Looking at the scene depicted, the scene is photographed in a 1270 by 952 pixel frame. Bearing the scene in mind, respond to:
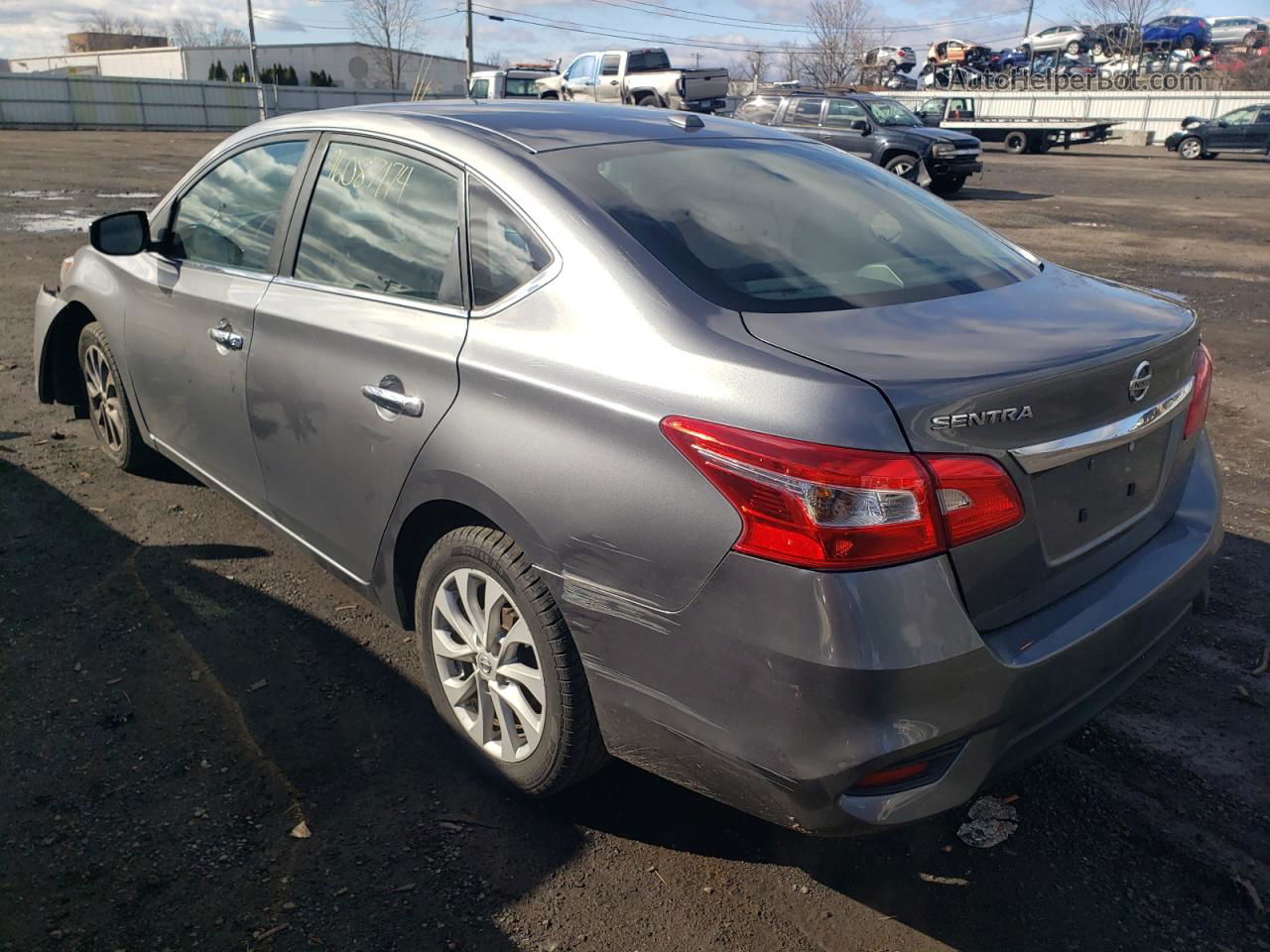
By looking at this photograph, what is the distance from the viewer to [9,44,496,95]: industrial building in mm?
73938

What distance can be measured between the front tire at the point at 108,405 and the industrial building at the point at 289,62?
246ft

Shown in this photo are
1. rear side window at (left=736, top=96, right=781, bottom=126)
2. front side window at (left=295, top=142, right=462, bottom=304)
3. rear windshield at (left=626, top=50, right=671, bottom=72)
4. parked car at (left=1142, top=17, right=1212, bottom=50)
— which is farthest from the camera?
parked car at (left=1142, top=17, right=1212, bottom=50)

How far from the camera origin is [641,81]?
99.5ft

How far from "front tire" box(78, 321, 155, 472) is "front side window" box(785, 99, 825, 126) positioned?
724 inches

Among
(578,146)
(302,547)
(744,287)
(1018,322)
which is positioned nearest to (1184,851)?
(1018,322)

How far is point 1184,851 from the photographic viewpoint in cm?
266

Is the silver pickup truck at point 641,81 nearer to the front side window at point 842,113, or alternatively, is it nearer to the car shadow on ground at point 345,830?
the front side window at point 842,113

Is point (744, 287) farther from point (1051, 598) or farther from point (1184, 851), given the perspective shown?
point (1184, 851)

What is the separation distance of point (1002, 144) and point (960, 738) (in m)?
42.9

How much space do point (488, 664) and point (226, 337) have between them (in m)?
1.64

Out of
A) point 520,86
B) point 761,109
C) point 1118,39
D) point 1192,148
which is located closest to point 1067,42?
point 1118,39

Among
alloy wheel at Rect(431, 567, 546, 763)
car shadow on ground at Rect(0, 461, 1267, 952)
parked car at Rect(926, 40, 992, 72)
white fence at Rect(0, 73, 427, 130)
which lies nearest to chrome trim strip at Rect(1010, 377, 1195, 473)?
car shadow on ground at Rect(0, 461, 1267, 952)

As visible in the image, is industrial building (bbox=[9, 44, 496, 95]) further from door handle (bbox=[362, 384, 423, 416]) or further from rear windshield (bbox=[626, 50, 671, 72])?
door handle (bbox=[362, 384, 423, 416])

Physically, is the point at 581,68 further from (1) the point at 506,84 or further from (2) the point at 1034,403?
(2) the point at 1034,403
